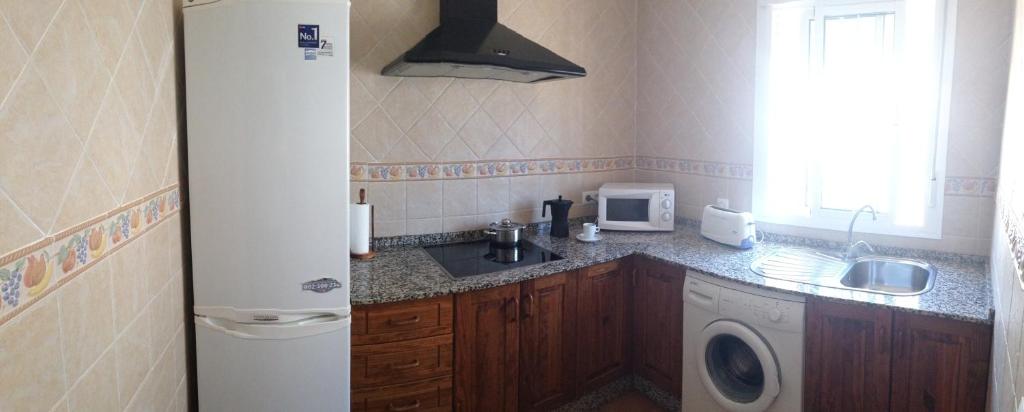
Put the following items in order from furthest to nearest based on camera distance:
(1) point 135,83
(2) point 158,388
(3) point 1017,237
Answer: (2) point 158,388 < (1) point 135,83 < (3) point 1017,237

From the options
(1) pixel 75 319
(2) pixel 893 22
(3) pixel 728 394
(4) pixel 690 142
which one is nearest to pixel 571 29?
(4) pixel 690 142

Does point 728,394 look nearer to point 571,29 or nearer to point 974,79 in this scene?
point 974,79

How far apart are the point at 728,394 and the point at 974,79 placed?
1.64 meters

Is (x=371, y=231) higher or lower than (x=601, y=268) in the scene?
higher

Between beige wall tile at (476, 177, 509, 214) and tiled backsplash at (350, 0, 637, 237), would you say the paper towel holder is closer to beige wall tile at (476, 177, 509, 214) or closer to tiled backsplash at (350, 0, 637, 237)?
tiled backsplash at (350, 0, 637, 237)

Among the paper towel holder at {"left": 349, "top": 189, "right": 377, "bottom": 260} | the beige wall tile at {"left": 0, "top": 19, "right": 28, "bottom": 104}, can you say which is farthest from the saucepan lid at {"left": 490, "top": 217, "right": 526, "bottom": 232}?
the beige wall tile at {"left": 0, "top": 19, "right": 28, "bottom": 104}

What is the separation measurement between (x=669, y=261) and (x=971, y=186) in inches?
50.0

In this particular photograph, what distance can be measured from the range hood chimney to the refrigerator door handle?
3.29 feet

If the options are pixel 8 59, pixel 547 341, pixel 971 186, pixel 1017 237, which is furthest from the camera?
pixel 547 341

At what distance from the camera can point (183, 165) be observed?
177cm

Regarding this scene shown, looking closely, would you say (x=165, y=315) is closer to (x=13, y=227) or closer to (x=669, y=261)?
(x=13, y=227)

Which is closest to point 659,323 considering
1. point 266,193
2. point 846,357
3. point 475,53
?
point 846,357

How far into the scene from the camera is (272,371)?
183 cm

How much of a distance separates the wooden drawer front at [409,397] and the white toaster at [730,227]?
5.03 ft
